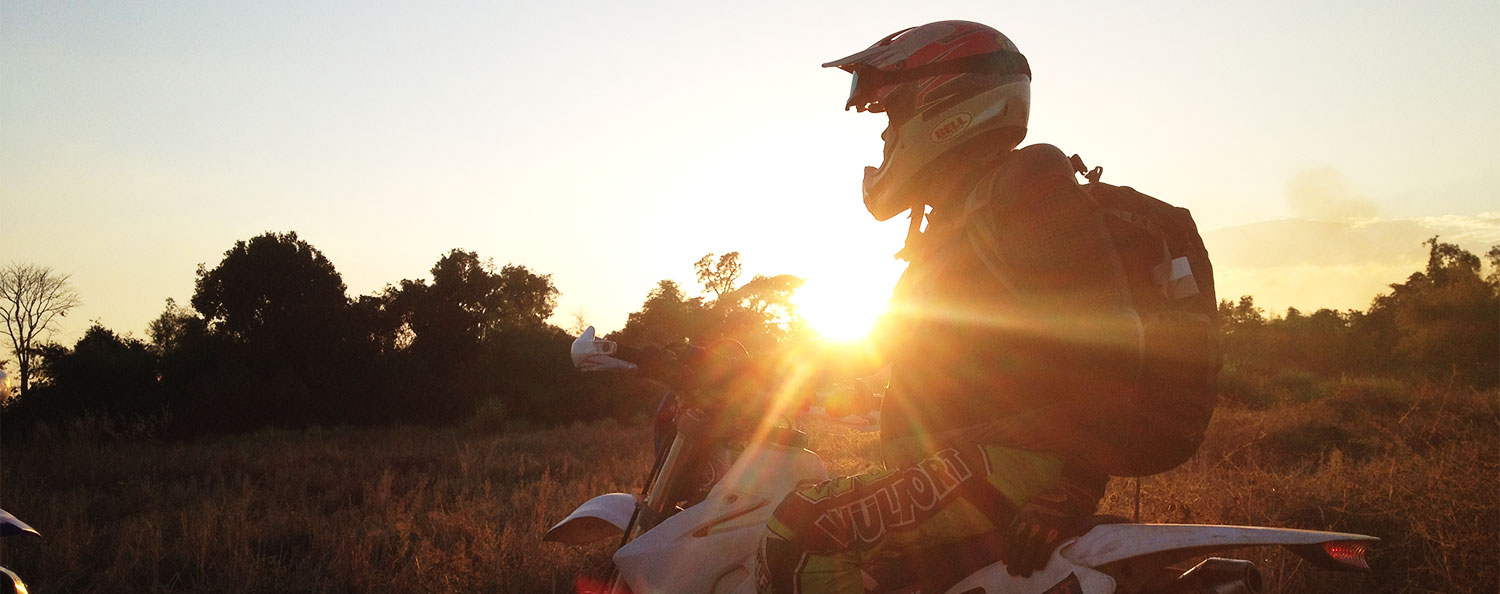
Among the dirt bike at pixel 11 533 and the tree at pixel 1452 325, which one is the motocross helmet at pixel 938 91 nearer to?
the dirt bike at pixel 11 533

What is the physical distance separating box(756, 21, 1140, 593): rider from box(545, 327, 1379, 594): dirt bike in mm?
77

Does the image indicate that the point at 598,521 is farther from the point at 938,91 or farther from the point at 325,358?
the point at 325,358

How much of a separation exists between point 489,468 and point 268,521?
Result: 5.08 m

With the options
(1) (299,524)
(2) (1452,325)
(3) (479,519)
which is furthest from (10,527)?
(2) (1452,325)

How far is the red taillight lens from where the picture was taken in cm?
201

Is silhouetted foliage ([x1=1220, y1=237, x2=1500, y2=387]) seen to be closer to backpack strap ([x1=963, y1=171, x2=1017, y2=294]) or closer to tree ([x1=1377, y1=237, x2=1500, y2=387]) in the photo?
tree ([x1=1377, y1=237, x2=1500, y2=387])

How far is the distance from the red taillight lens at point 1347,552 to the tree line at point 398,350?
2560 centimetres

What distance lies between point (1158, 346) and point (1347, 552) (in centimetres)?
63

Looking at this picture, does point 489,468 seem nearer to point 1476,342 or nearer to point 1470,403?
point 1470,403

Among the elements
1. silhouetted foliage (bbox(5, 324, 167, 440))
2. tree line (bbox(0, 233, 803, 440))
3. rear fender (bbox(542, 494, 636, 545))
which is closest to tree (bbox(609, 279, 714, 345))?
tree line (bbox(0, 233, 803, 440))

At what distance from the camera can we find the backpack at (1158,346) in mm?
2283

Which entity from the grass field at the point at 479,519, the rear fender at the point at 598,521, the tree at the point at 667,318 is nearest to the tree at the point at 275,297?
the tree at the point at 667,318

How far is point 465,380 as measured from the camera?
35.4 metres

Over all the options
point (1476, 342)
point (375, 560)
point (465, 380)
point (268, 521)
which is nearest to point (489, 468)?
point (268, 521)
